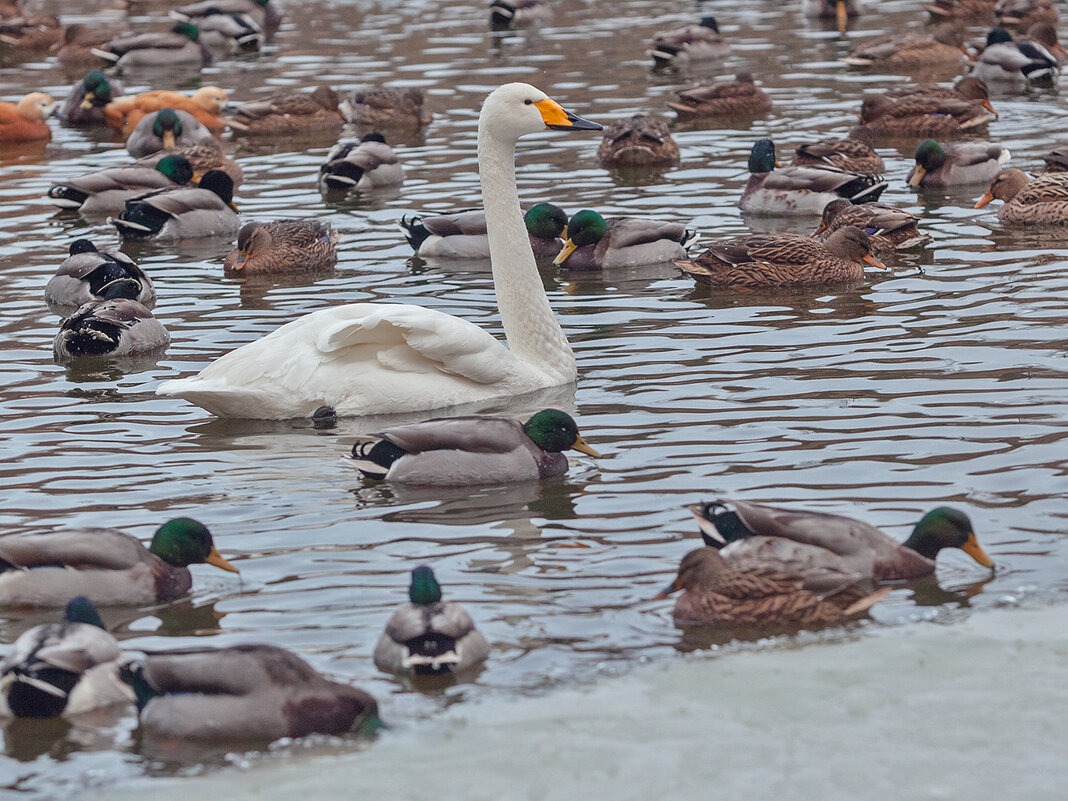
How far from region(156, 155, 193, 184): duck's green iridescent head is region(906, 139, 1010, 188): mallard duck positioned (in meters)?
7.49

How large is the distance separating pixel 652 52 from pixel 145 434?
1641 centimetres

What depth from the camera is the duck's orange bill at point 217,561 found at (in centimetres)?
808

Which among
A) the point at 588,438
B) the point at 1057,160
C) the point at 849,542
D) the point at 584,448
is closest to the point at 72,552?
the point at 584,448

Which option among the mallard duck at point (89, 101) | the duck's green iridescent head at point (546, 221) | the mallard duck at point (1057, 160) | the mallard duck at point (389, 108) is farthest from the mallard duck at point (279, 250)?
the mallard duck at point (89, 101)

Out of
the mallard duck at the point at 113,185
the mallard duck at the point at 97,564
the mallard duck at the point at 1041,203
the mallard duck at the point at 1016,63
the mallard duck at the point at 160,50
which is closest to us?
the mallard duck at the point at 97,564

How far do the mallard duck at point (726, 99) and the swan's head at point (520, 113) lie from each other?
1023 centimetres

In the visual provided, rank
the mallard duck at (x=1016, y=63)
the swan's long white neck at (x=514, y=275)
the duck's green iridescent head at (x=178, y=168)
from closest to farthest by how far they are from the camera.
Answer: the swan's long white neck at (x=514, y=275) < the duck's green iridescent head at (x=178, y=168) < the mallard duck at (x=1016, y=63)

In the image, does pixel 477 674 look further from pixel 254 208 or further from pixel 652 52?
pixel 652 52

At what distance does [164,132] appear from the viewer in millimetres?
20688

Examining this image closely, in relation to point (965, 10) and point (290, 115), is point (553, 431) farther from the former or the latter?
point (965, 10)

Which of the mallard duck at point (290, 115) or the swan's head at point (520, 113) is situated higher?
the swan's head at point (520, 113)

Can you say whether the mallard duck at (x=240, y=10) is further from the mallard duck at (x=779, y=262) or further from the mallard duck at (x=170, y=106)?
the mallard duck at (x=779, y=262)

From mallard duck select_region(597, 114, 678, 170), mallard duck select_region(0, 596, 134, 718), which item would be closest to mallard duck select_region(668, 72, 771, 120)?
mallard duck select_region(597, 114, 678, 170)

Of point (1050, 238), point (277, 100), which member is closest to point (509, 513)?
point (1050, 238)
